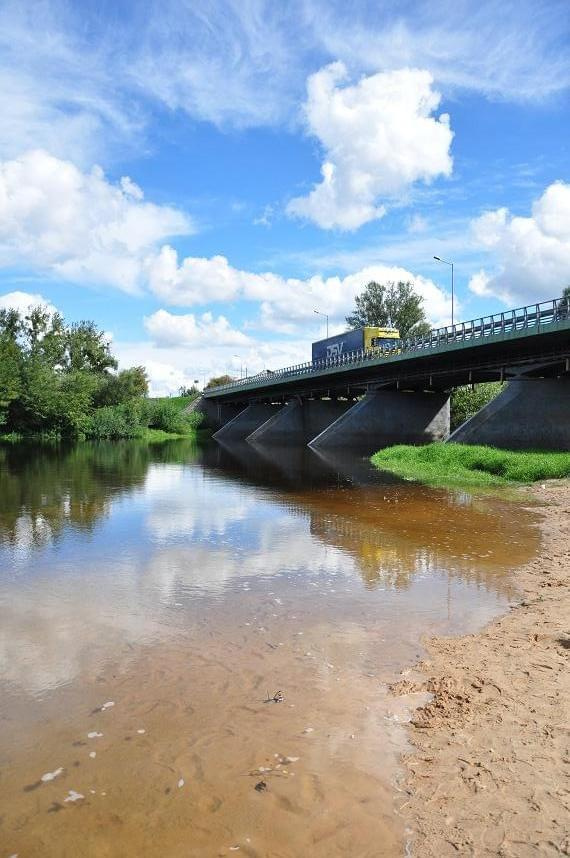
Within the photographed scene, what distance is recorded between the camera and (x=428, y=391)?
59.5 meters

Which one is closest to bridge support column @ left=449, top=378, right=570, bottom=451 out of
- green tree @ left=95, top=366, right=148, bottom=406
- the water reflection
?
the water reflection

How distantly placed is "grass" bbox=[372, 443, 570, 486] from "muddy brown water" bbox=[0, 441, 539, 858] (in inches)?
319

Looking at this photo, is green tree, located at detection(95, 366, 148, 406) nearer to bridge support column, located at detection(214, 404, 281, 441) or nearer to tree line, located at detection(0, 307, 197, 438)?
tree line, located at detection(0, 307, 197, 438)

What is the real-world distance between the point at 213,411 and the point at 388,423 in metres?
52.9

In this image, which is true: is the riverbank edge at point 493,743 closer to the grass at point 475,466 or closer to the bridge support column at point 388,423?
the grass at point 475,466

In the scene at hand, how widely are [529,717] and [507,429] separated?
110ft

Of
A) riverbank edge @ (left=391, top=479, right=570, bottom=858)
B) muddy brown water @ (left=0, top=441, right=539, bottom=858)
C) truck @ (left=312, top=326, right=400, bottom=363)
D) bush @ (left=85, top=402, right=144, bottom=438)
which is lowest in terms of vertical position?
muddy brown water @ (left=0, top=441, right=539, bottom=858)

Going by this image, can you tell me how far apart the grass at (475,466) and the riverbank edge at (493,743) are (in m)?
18.4

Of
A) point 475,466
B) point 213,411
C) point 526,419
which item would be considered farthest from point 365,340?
point 213,411

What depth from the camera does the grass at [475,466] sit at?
88.9 ft

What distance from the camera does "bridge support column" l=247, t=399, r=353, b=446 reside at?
7550 centimetres

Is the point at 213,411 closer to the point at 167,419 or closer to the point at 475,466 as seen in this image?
the point at 167,419

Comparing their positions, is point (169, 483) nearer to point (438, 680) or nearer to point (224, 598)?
point (224, 598)

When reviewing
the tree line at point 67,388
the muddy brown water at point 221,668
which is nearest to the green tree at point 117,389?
the tree line at point 67,388
